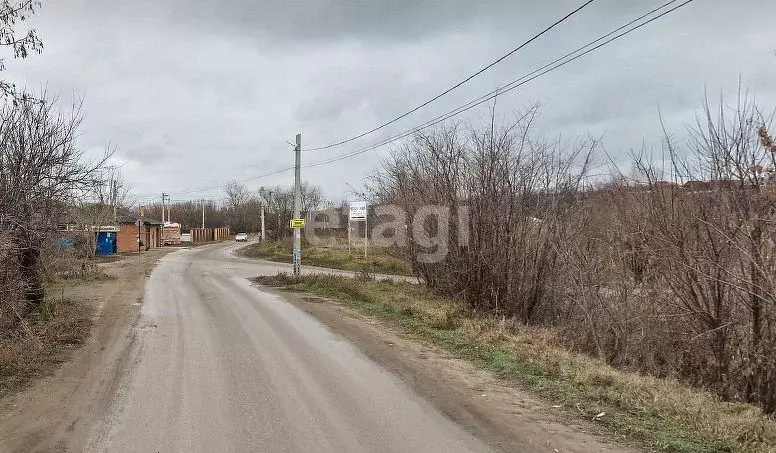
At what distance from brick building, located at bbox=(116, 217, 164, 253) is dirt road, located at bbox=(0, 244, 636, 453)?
1720 inches

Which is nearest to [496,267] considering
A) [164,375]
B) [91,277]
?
[164,375]

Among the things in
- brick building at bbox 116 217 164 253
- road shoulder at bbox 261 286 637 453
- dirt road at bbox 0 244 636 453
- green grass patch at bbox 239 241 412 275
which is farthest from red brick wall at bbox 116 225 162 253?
road shoulder at bbox 261 286 637 453

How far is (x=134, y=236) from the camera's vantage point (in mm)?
54094

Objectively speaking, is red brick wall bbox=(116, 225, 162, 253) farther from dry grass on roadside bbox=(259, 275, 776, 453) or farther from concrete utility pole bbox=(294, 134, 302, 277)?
dry grass on roadside bbox=(259, 275, 776, 453)

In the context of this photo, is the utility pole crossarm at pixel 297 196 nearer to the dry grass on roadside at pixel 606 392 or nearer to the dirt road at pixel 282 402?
the dry grass on roadside at pixel 606 392

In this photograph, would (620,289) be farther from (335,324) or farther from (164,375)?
(164,375)

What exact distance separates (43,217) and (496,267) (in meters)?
9.54

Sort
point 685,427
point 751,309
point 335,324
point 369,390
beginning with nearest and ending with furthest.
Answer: point 685,427 → point 369,390 → point 751,309 → point 335,324

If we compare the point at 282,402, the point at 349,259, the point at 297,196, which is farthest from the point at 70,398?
the point at 349,259

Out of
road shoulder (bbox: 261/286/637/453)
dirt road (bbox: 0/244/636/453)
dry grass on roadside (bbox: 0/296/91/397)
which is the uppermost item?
dry grass on roadside (bbox: 0/296/91/397)

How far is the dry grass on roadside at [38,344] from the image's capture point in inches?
297

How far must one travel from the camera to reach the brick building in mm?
50656

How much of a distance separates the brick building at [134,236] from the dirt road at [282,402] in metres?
43.7

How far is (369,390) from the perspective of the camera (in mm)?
6957
